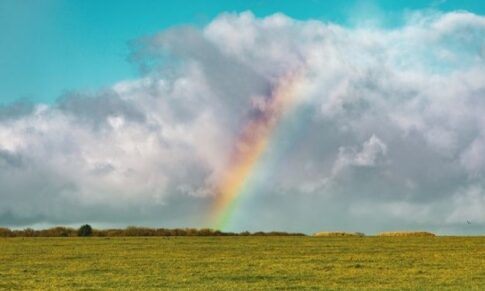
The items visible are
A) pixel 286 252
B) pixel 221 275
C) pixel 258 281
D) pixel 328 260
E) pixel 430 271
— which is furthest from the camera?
pixel 286 252

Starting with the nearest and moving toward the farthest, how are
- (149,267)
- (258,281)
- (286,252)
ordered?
(258,281) → (149,267) → (286,252)

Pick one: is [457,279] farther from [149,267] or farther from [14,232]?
[14,232]

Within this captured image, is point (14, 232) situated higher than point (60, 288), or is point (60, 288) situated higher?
point (14, 232)

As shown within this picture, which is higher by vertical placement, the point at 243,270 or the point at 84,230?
the point at 84,230

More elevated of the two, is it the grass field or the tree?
the tree

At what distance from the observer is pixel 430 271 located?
3694cm

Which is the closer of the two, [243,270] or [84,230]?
[243,270]

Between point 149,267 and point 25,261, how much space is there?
10.8 meters

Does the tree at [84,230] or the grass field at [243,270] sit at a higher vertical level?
the tree at [84,230]

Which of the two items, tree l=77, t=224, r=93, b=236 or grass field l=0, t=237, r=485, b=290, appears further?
tree l=77, t=224, r=93, b=236

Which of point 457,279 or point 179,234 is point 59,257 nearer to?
point 457,279

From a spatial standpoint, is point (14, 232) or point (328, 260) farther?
point (14, 232)

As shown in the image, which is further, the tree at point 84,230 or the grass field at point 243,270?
the tree at point 84,230

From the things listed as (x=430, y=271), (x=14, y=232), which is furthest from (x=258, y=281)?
(x=14, y=232)
